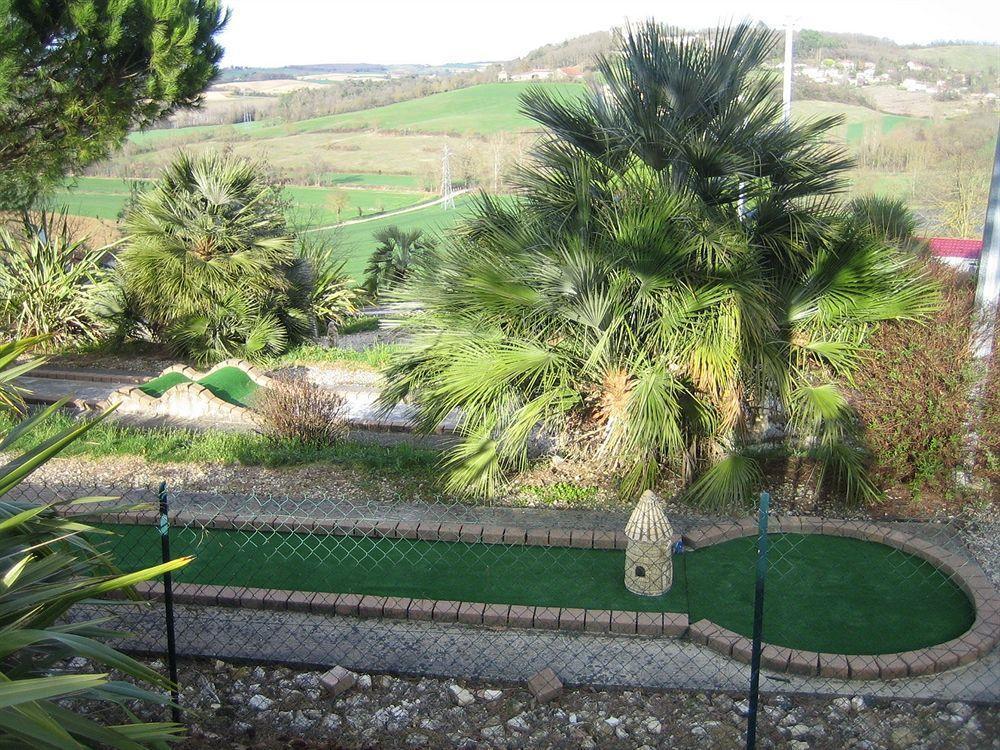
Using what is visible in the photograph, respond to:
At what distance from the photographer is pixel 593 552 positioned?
255 inches

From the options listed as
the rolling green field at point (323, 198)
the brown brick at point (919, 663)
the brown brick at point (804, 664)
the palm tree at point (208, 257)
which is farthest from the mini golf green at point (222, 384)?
the rolling green field at point (323, 198)

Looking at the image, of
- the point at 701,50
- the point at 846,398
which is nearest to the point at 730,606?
the point at 846,398

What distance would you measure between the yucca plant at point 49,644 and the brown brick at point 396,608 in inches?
77.9

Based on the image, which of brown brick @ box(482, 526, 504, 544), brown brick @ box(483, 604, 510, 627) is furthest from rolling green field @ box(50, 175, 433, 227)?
brown brick @ box(483, 604, 510, 627)

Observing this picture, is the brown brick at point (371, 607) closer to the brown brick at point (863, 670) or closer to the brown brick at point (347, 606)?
the brown brick at point (347, 606)

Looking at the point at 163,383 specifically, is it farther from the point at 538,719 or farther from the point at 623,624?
the point at 538,719

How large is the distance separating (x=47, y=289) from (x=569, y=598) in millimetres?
11446

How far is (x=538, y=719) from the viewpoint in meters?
4.71

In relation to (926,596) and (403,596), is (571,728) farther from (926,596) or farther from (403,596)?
(926,596)

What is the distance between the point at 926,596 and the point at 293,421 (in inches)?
223

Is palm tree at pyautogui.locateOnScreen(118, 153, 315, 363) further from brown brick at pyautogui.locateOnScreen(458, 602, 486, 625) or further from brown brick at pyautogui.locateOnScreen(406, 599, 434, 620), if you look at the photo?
brown brick at pyautogui.locateOnScreen(458, 602, 486, 625)

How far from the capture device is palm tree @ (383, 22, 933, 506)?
704 cm

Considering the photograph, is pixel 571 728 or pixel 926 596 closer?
pixel 571 728

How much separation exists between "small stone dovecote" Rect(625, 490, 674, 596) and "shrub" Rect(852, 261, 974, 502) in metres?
2.40
